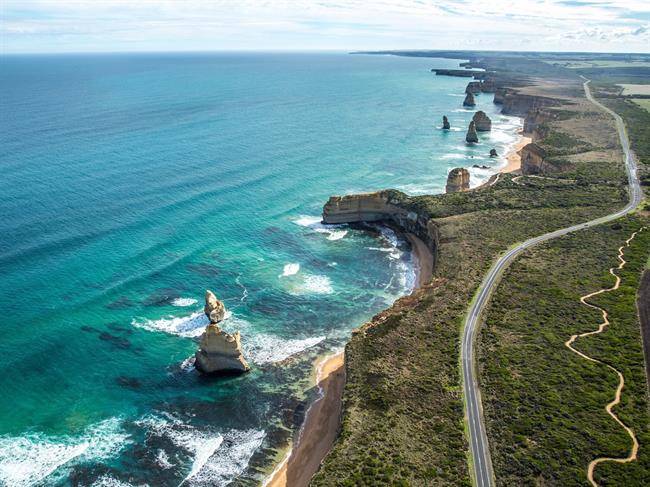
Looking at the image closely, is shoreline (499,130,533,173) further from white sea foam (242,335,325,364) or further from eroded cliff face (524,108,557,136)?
white sea foam (242,335,325,364)

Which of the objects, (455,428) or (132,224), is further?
(132,224)

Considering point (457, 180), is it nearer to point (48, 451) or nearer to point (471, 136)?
point (471, 136)

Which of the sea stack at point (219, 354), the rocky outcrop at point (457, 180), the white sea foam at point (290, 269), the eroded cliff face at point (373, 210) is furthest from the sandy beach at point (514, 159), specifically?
the sea stack at point (219, 354)

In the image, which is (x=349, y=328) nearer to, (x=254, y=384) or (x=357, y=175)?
(x=254, y=384)

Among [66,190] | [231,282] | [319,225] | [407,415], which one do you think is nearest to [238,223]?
[319,225]

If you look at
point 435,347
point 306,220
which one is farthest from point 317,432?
point 306,220

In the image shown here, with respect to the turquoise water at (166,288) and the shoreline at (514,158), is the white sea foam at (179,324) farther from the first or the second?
the shoreline at (514,158)
